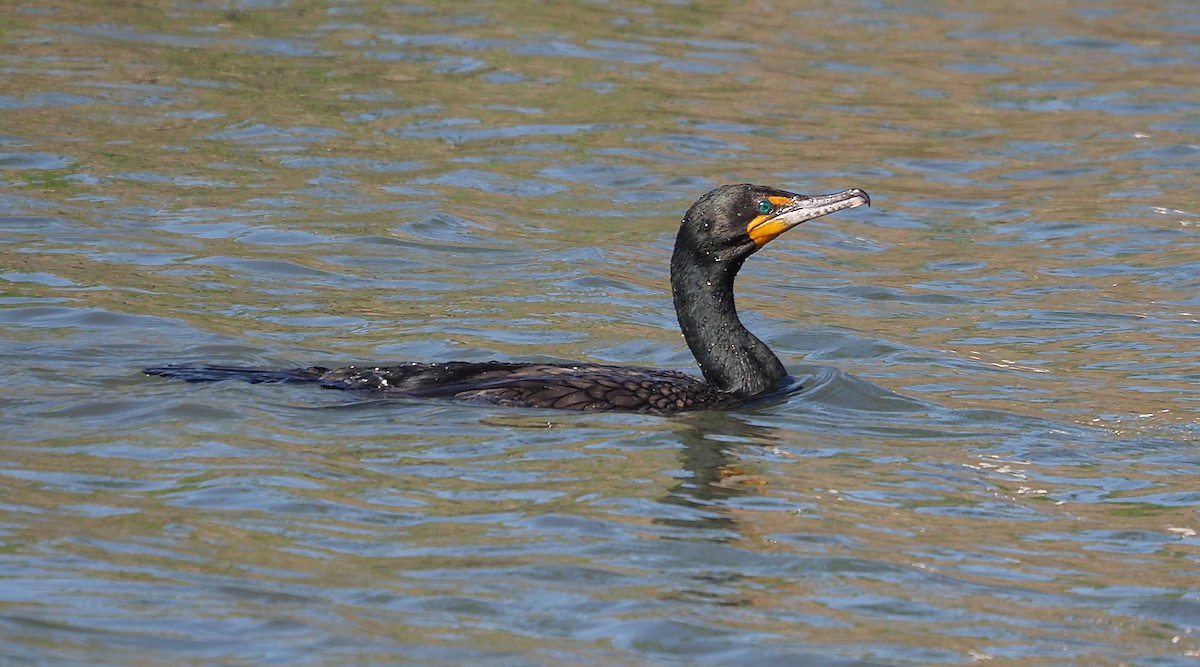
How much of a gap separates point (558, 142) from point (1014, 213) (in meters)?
3.84

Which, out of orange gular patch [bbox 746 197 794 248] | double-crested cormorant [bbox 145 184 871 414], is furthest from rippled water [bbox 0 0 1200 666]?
orange gular patch [bbox 746 197 794 248]

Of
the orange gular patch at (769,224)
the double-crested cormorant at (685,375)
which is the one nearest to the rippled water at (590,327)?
the double-crested cormorant at (685,375)

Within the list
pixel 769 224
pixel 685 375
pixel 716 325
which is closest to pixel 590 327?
pixel 685 375

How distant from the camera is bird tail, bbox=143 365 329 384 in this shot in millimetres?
8492

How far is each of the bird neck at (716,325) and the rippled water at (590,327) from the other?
0.81ft

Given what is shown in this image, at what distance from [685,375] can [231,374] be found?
2.24 meters

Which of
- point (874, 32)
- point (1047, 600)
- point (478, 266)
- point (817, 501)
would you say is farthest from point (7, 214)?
point (874, 32)

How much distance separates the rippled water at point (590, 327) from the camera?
6.01 m

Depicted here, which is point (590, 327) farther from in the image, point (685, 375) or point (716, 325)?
point (716, 325)

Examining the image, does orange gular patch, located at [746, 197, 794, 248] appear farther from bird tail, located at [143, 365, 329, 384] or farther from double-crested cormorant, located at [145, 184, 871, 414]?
bird tail, located at [143, 365, 329, 384]

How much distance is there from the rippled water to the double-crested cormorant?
18 centimetres

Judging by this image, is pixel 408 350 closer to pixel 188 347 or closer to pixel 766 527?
pixel 188 347

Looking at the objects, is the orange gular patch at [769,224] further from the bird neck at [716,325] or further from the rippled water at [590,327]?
the rippled water at [590,327]

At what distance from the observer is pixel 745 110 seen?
16.6 m
